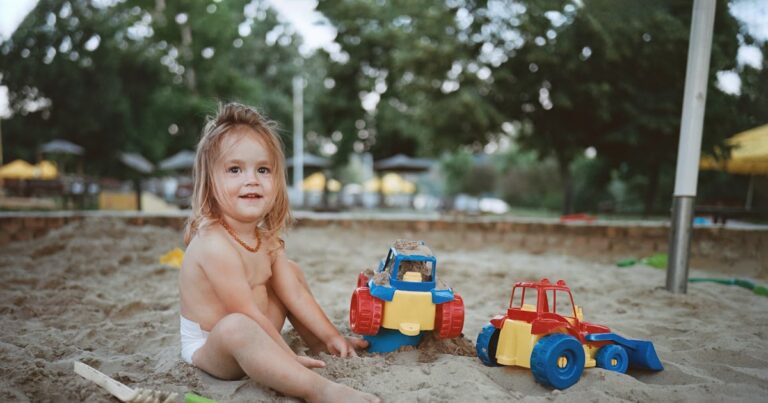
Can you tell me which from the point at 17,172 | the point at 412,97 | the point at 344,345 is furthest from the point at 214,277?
the point at 17,172

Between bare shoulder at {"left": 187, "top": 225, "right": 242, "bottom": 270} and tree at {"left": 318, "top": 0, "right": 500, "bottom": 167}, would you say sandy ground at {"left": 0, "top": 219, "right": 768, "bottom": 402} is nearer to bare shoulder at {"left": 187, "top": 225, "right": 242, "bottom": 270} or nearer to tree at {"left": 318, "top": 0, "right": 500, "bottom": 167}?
bare shoulder at {"left": 187, "top": 225, "right": 242, "bottom": 270}

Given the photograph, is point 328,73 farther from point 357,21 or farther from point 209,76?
point 209,76

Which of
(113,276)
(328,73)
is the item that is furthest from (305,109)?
(113,276)

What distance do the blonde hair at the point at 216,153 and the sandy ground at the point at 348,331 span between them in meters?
0.59

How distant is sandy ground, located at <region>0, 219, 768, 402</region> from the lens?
5.32ft

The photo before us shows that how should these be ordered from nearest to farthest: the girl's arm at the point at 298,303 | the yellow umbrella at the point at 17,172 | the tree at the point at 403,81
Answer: the girl's arm at the point at 298,303
the tree at the point at 403,81
the yellow umbrella at the point at 17,172

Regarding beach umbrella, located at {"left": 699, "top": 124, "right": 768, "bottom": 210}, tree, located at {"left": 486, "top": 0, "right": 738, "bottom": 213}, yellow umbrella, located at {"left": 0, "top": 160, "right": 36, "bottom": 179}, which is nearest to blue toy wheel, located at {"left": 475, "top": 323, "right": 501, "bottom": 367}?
beach umbrella, located at {"left": 699, "top": 124, "right": 768, "bottom": 210}

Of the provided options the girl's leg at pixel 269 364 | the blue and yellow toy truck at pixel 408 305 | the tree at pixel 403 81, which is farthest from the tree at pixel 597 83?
the girl's leg at pixel 269 364

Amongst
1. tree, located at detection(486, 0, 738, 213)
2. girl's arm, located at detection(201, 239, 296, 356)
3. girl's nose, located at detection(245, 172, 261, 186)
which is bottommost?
girl's arm, located at detection(201, 239, 296, 356)

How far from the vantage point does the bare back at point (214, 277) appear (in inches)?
68.7

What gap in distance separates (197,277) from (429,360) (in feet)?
3.18

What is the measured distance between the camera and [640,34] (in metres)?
7.75

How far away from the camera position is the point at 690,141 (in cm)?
331

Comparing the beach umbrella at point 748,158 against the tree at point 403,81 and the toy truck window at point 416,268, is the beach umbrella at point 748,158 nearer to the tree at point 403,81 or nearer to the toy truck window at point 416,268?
the toy truck window at point 416,268
